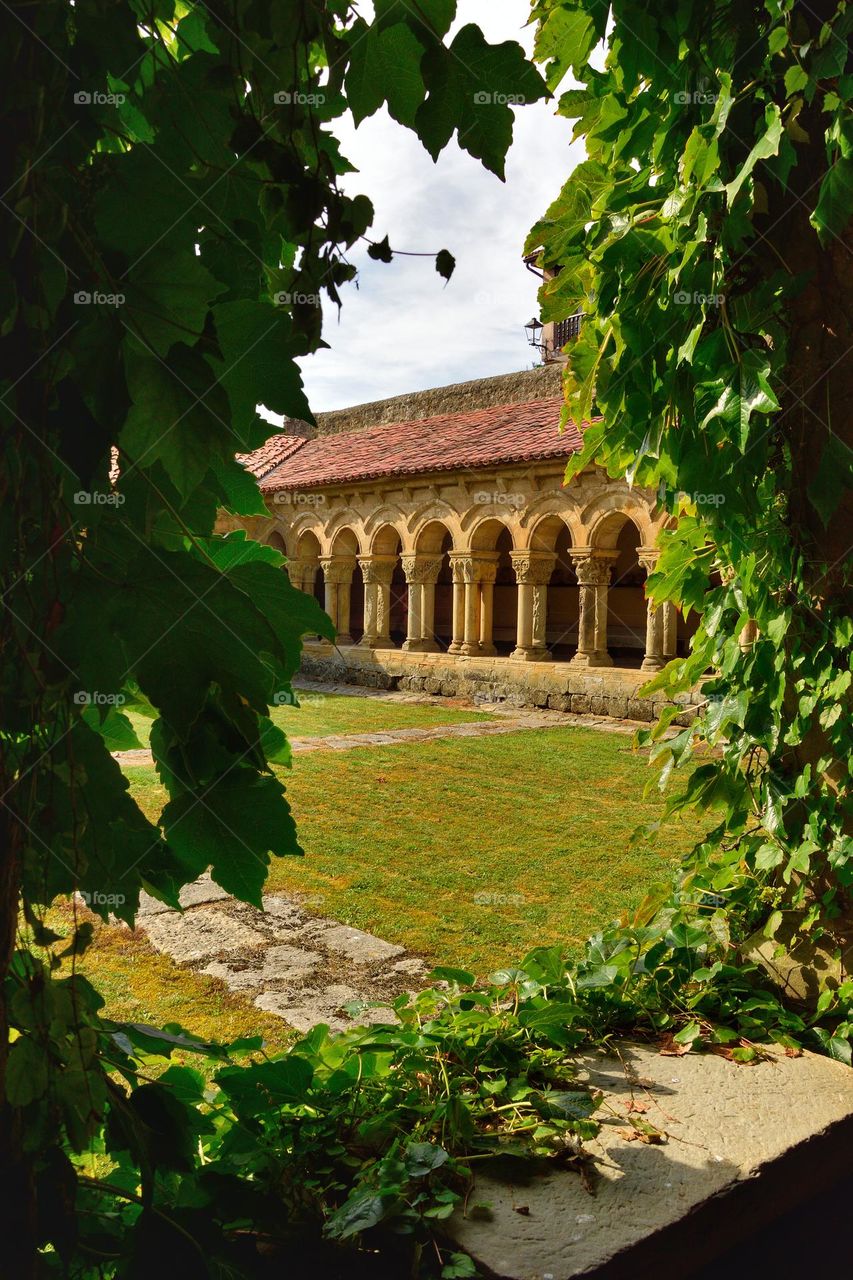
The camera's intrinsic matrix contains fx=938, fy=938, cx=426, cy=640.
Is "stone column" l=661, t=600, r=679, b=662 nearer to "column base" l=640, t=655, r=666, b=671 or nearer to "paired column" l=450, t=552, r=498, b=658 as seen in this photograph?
"column base" l=640, t=655, r=666, b=671

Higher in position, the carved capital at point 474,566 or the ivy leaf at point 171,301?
the carved capital at point 474,566

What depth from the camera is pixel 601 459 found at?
2.47 meters

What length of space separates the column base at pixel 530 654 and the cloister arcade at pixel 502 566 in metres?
0.01

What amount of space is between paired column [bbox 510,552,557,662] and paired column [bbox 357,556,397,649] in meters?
3.06

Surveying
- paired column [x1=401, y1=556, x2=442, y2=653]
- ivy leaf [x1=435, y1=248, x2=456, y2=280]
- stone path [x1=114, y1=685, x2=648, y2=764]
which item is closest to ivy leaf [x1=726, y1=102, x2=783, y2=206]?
ivy leaf [x1=435, y1=248, x2=456, y2=280]

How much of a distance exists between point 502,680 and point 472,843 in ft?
24.7

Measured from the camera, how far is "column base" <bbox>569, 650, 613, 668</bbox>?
1262cm

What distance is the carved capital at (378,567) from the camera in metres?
16.2

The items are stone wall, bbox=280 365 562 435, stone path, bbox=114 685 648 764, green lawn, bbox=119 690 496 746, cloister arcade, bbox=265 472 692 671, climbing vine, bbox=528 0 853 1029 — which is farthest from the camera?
stone wall, bbox=280 365 562 435

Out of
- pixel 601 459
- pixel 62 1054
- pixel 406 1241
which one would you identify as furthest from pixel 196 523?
pixel 601 459

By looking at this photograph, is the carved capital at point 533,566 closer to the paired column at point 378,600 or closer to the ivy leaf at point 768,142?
the paired column at point 378,600

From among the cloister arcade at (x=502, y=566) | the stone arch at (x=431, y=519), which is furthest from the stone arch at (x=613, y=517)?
the stone arch at (x=431, y=519)

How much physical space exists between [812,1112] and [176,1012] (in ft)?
8.63

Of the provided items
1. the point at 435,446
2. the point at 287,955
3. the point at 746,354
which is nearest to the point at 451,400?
the point at 435,446
